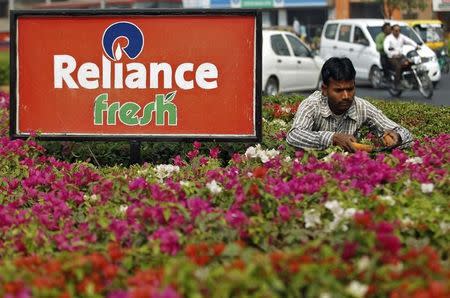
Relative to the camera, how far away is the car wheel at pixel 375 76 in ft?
76.6

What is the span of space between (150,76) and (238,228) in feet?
9.59

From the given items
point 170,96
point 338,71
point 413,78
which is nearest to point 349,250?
point 338,71

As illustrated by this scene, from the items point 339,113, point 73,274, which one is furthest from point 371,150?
point 73,274

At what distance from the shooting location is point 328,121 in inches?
231

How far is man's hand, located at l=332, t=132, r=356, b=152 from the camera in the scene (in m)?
5.41

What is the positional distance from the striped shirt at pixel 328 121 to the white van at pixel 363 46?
17.4 metres

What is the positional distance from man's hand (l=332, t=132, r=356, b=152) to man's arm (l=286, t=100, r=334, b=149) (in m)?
0.05

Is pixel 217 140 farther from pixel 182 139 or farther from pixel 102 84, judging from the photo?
pixel 102 84

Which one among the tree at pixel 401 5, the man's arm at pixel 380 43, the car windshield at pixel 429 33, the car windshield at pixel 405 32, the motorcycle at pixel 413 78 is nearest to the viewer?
the motorcycle at pixel 413 78

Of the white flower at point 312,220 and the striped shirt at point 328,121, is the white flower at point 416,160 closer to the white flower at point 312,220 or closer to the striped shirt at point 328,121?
the striped shirt at point 328,121

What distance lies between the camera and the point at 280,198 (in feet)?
13.7

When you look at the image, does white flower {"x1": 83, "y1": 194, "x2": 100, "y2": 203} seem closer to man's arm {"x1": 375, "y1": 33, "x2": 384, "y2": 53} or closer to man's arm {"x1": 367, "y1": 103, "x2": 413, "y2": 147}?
man's arm {"x1": 367, "y1": 103, "x2": 413, "y2": 147}

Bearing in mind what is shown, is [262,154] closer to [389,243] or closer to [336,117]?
[336,117]

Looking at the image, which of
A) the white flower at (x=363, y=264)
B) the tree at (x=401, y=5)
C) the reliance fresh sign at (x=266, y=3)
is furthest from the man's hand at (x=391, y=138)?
the reliance fresh sign at (x=266, y=3)
